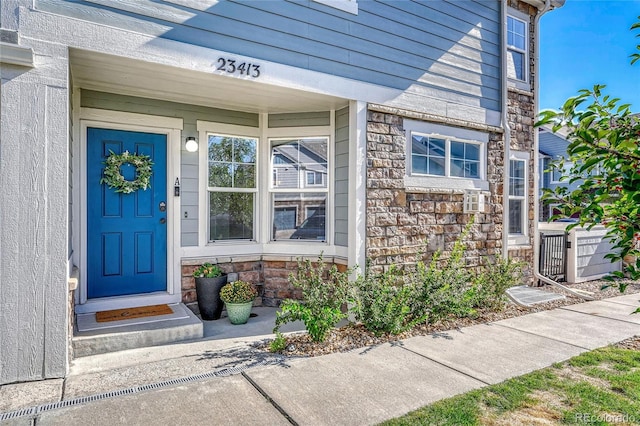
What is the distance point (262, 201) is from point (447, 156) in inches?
110

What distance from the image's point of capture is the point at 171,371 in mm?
3578

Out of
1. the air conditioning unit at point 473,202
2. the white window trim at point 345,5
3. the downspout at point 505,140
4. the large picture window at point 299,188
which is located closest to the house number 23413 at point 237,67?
the white window trim at point 345,5

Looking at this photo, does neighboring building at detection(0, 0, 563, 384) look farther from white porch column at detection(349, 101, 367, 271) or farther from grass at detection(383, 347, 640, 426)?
grass at detection(383, 347, 640, 426)

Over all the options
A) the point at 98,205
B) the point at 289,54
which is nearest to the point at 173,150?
the point at 98,205

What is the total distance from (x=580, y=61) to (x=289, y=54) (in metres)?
14.0

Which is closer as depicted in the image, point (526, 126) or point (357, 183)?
point (357, 183)

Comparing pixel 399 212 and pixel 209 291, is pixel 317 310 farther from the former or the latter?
pixel 399 212

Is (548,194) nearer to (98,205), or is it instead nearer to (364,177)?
(364,177)

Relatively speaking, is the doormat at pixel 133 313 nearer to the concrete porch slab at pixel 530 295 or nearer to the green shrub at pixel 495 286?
the green shrub at pixel 495 286

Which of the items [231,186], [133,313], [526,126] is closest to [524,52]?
[526,126]

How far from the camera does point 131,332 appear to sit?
163 inches

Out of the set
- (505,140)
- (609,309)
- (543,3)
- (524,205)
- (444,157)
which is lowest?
(609,309)

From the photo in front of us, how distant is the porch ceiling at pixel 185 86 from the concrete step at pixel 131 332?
2.58m

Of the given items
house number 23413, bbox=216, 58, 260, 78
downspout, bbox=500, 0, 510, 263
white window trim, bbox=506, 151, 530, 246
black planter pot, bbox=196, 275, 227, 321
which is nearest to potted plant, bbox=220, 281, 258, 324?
black planter pot, bbox=196, 275, 227, 321
